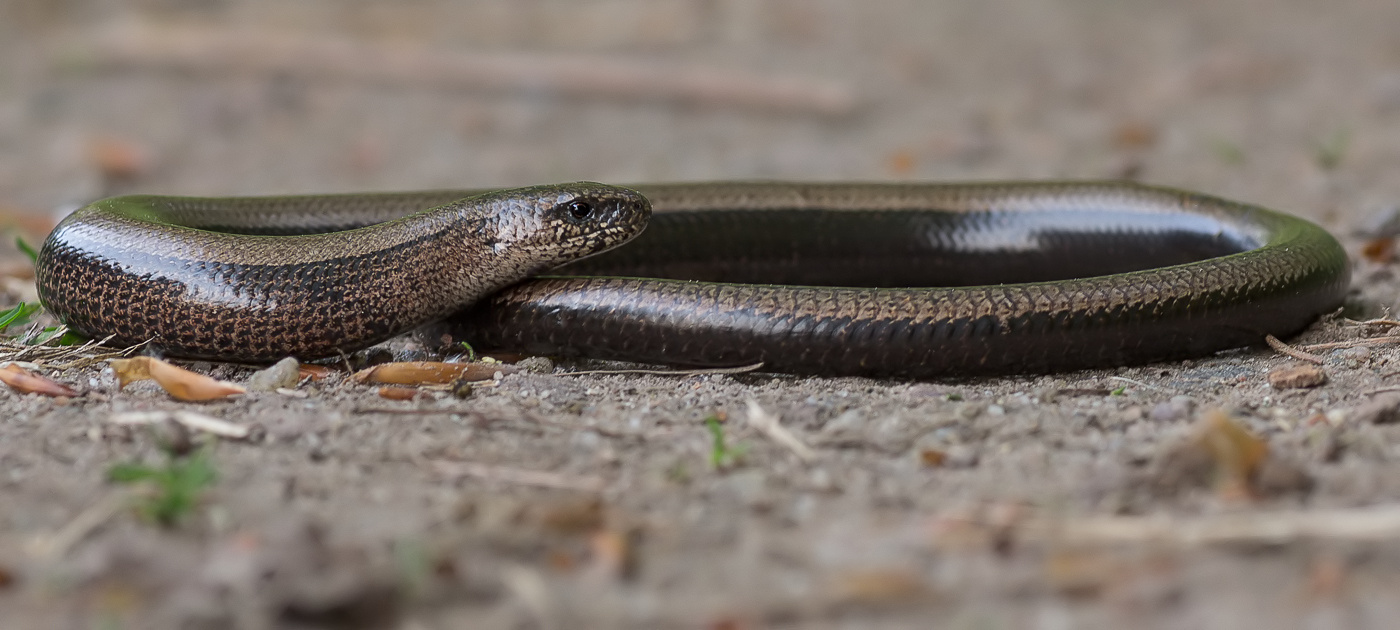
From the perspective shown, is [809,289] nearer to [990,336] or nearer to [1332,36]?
[990,336]

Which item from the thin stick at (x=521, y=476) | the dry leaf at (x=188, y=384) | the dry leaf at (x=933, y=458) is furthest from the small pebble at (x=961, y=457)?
the dry leaf at (x=188, y=384)

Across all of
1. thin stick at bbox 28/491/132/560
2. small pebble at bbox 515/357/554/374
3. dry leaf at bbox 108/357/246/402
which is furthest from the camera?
small pebble at bbox 515/357/554/374

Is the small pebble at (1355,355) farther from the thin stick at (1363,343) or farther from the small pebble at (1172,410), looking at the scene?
the small pebble at (1172,410)

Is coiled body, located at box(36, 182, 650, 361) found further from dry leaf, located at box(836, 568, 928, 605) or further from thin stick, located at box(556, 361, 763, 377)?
dry leaf, located at box(836, 568, 928, 605)

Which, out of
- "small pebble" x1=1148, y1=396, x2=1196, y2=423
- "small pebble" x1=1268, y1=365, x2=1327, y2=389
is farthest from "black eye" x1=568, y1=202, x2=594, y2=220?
"small pebble" x1=1268, y1=365, x2=1327, y2=389

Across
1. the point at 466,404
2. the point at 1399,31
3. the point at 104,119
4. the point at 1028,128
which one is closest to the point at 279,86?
the point at 104,119

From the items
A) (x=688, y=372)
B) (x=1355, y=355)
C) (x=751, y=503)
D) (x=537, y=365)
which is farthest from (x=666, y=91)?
(x=751, y=503)
